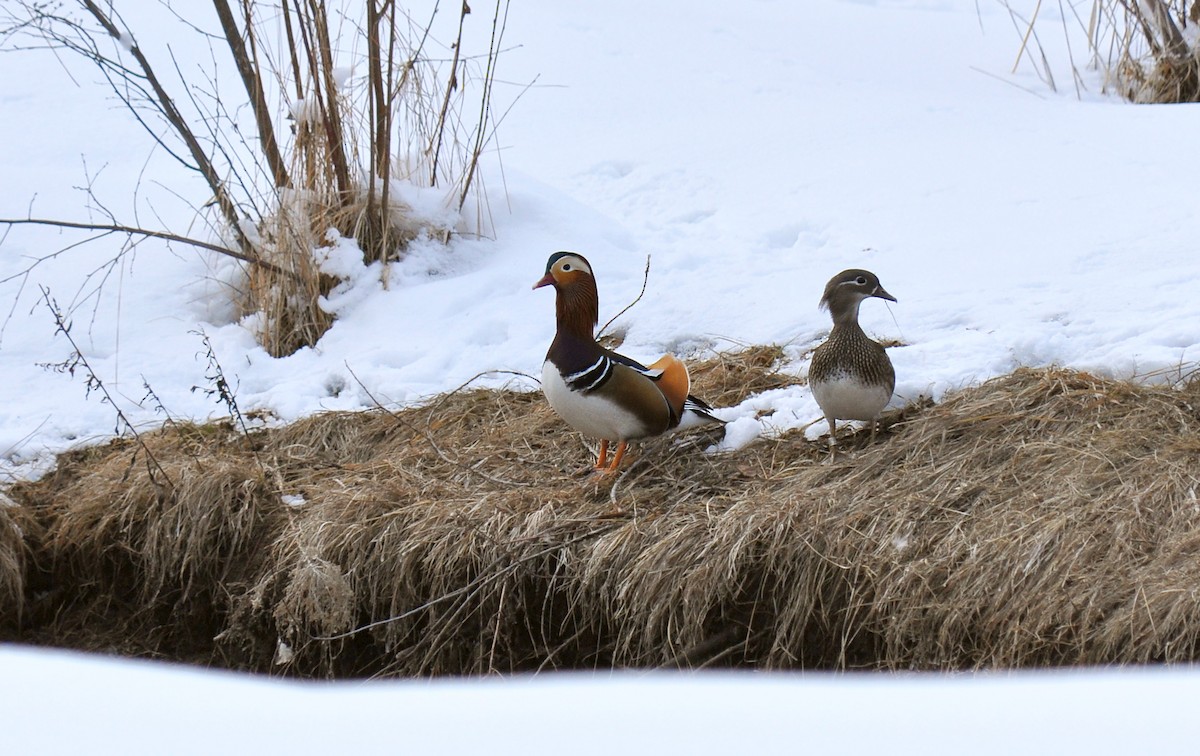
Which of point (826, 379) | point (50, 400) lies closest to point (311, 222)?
point (50, 400)

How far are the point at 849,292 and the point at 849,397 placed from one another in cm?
31

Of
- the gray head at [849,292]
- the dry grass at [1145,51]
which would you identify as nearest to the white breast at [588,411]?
the gray head at [849,292]

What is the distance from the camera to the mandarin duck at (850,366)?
3215mm

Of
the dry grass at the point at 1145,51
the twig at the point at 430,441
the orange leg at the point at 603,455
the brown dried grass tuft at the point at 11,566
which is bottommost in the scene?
the brown dried grass tuft at the point at 11,566

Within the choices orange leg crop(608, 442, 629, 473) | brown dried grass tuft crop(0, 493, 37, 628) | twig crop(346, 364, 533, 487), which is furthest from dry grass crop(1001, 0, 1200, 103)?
brown dried grass tuft crop(0, 493, 37, 628)

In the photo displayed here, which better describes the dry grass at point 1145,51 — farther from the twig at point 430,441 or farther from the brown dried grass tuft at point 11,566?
the brown dried grass tuft at point 11,566

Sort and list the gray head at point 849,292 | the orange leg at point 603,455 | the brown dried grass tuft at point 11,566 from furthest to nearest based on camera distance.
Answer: the brown dried grass tuft at point 11,566 < the orange leg at point 603,455 < the gray head at point 849,292

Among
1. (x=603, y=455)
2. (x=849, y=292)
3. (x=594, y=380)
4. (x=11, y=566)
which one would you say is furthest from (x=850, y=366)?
(x=11, y=566)

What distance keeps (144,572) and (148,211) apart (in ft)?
7.17

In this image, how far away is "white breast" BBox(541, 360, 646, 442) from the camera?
10.9ft

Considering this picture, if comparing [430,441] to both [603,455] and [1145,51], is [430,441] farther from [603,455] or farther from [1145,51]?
[1145,51]

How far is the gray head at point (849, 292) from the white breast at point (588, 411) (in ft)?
2.03

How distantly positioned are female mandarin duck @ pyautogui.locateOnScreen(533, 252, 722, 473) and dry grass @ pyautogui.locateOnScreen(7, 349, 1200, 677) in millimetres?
194

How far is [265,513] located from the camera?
3729 mm
